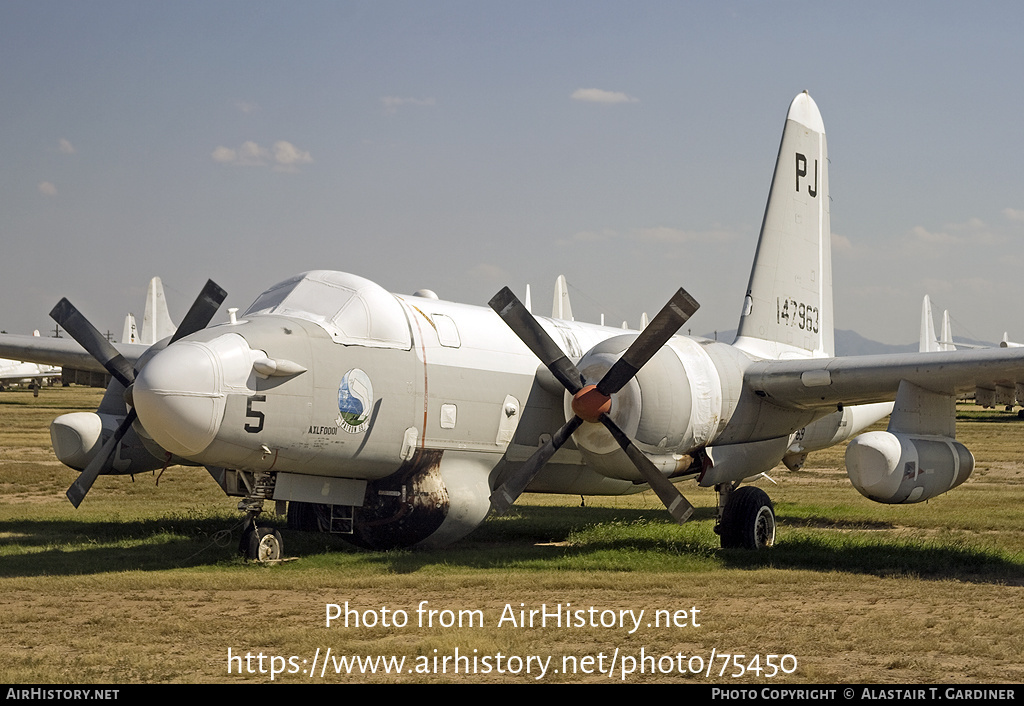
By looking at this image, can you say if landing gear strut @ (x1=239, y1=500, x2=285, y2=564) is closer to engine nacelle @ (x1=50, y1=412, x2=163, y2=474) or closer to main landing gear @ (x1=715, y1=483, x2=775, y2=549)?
engine nacelle @ (x1=50, y1=412, x2=163, y2=474)

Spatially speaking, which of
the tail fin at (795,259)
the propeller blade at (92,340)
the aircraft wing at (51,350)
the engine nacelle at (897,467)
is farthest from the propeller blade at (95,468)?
the tail fin at (795,259)

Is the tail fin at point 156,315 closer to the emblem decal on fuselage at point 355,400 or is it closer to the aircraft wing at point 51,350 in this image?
the aircraft wing at point 51,350

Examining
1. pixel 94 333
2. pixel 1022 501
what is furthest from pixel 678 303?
pixel 1022 501

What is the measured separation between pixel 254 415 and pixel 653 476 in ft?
16.0

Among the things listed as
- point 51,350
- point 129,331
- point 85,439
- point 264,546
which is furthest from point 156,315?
point 264,546

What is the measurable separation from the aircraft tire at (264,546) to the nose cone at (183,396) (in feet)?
6.66

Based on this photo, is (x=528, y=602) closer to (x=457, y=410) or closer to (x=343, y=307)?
(x=457, y=410)

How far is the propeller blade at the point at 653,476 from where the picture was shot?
12938 mm

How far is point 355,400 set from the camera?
1240 cm

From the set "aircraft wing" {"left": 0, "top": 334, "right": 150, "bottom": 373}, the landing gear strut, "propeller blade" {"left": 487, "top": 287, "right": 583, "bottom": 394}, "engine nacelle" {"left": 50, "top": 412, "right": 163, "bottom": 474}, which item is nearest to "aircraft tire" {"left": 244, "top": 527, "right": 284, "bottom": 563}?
the landing gear strut

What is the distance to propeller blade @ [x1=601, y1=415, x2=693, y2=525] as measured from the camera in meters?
12.9
